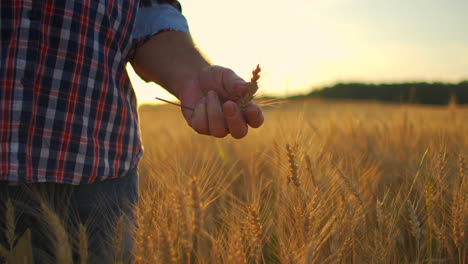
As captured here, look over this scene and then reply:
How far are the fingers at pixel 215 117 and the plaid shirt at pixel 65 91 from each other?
11.7 inches

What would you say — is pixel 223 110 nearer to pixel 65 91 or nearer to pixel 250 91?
pixel 250 91

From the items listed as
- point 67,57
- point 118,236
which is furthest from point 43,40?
point 118,236

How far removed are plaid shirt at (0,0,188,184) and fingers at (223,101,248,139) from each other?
0.34 metres

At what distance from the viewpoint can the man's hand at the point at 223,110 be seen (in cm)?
67

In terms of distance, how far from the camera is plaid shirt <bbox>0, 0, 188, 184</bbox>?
74 cm

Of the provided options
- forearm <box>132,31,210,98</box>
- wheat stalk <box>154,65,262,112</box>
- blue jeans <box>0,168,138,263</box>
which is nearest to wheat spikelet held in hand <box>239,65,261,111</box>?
wheat stalk <box>154,65,262,112</box>

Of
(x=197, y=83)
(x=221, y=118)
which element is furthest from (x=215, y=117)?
(x=197, y=83)

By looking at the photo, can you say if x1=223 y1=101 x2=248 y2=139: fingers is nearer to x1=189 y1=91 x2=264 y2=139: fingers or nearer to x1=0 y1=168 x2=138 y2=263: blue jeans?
x1=189 y1=91 x2=264 y2=139: fingers

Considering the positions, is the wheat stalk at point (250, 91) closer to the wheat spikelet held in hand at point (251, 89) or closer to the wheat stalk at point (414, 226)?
the wheat spikelet held in hand at point (251, 89)

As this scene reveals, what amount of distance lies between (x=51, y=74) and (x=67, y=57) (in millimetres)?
50

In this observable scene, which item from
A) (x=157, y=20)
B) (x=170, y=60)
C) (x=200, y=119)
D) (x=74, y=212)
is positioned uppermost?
(x=157, y=20)

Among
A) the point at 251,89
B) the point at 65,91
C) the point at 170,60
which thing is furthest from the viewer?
the point at 170,60

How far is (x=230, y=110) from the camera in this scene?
2.12ft

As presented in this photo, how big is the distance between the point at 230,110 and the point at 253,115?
0.05 meters
